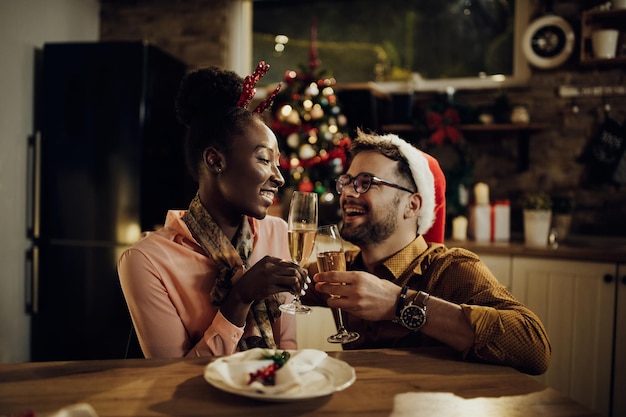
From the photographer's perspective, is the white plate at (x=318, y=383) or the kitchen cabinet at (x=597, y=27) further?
the kitchen cabinet at (x=597, y=27)

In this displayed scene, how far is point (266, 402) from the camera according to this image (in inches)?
39.0

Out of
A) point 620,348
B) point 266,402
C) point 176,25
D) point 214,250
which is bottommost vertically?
point 620,348

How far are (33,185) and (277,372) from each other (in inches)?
129

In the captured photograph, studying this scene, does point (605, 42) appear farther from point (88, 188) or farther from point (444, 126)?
point (88, 188)

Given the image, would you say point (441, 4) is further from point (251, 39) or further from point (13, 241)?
point (13, 241)

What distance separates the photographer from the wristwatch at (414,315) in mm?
1345

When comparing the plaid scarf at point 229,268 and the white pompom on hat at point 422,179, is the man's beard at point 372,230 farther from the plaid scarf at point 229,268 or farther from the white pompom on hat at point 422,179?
the plaid scarf at point 229,268

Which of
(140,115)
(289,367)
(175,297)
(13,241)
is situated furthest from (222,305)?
(13,241)

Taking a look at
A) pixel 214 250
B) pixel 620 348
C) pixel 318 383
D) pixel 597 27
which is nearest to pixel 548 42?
pixel 597 27

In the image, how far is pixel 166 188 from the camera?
3.98m

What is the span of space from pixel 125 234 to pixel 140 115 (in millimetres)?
787

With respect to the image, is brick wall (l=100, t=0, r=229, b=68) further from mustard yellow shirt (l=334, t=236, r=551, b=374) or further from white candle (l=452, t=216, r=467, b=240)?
mustard yellow shirt (l=334, t=236, r=551, b=374)

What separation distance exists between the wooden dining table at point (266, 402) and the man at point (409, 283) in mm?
109

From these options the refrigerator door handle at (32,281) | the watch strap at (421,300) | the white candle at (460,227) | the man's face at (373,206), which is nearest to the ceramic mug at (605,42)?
the white candle at (460,227)
